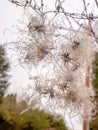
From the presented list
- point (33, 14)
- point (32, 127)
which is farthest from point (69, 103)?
point (32, 127)

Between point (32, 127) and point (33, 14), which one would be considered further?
point (32, 127)

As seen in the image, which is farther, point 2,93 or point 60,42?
point 2,93

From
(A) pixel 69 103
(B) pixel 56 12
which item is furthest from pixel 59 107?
(B) pixel 56 12

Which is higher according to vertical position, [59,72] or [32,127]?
[59,72]

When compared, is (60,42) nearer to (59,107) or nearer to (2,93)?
(59,107)

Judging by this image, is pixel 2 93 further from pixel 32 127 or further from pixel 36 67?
pixel 36 67

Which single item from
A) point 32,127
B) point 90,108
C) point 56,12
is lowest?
point 32,127

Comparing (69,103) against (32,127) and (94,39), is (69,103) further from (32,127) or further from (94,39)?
(32,127)

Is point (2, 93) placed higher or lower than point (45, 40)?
lower
